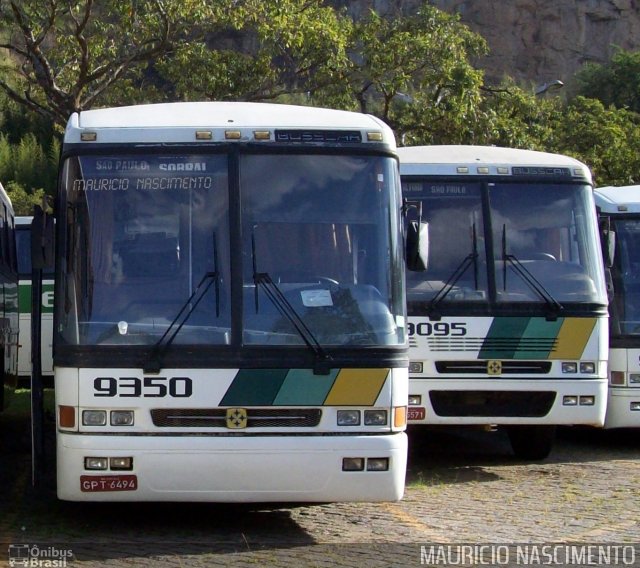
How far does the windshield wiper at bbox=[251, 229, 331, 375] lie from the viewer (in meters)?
7.50

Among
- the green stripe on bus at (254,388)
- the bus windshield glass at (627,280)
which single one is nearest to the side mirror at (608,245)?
the bus windshield glass at (627,280)

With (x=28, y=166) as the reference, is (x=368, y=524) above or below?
below

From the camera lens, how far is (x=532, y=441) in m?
11.6

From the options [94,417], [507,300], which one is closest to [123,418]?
[94,417]

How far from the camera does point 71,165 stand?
782 cm

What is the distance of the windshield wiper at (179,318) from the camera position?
7391 mm

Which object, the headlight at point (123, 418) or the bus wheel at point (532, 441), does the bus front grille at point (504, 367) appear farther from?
the headlight at point (123, 418)

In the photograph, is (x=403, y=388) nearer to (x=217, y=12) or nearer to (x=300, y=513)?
(x=300, y=513)

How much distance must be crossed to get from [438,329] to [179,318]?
143 inches

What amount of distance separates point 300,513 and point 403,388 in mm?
1557

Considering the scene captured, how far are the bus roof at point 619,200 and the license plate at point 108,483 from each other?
22.6ft

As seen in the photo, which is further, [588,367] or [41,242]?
[588,367]

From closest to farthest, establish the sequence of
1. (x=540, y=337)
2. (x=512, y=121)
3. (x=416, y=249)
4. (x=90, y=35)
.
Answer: (x=416, y=249)
(x=540, y=337)
(x=90, y=35)
(x=512, y=121)

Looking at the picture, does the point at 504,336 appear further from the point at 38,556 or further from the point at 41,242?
the point at 38,556
